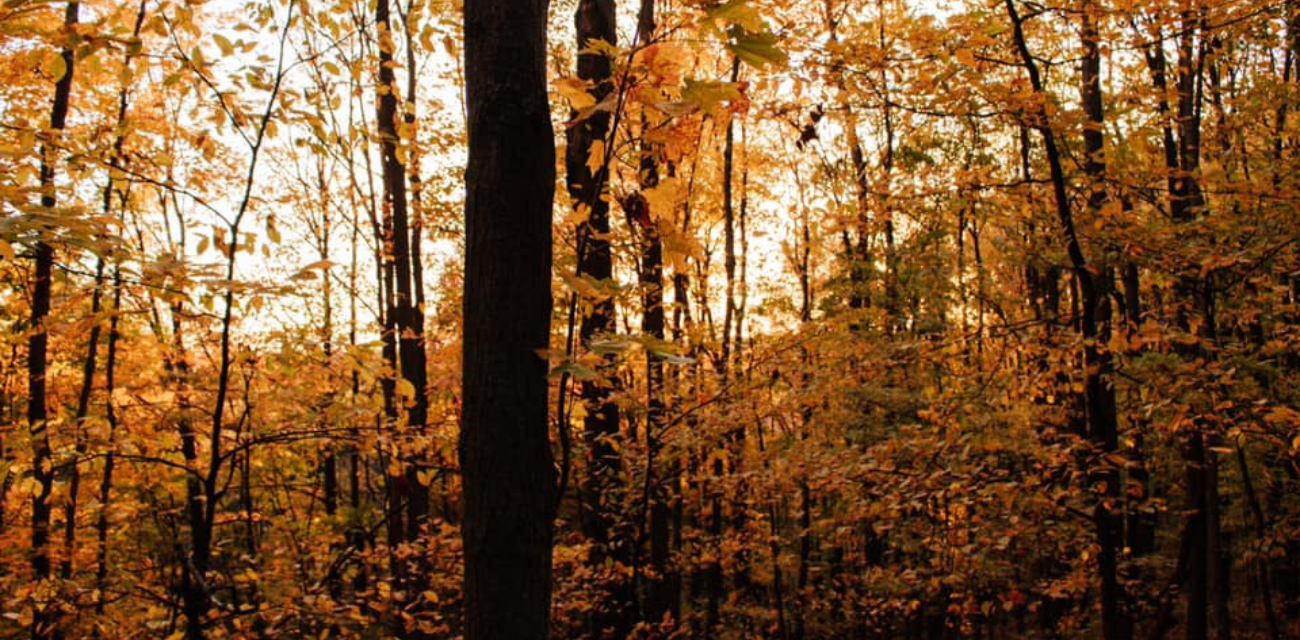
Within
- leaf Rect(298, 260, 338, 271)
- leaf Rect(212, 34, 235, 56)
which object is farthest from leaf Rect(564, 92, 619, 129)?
leaf Rect(212, 34, 235, 56)

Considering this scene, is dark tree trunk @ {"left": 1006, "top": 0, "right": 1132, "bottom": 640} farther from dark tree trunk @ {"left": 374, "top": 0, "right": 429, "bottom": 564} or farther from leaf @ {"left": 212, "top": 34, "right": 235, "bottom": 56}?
dark tree trunk @ {"left": 374, "top": 0, "right": 429, "bottom": 564}

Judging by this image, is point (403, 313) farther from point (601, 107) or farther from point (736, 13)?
point (736, 13)

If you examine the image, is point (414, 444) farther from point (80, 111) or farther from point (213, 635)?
point (80, 111)

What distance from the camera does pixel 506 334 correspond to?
4.80 feet

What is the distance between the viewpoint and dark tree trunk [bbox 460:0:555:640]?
1.44 meters

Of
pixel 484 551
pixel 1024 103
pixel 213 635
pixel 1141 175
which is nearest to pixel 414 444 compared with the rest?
pixel 213 635

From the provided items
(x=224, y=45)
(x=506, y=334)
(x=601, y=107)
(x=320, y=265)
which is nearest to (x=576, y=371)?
(x=506, y=334)

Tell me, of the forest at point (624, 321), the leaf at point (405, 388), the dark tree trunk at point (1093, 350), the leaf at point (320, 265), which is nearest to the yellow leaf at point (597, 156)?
the forest at point (624, 321)

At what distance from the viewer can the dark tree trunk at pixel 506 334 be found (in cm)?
144

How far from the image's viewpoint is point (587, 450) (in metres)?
6.19

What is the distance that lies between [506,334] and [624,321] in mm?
10834

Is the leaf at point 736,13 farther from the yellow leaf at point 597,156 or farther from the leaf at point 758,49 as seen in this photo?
the yellow leaf at point 597,156

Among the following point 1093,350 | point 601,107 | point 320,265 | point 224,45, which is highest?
point 224,45

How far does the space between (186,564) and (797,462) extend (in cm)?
509
